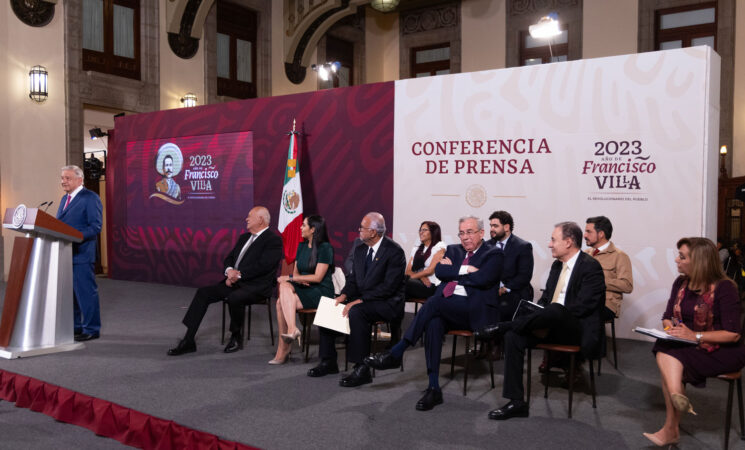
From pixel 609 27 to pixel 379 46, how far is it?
4979 millimetres

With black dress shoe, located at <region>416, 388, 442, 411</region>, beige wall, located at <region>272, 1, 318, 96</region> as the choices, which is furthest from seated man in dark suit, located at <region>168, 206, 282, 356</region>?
beige wall, located at <region>272, 1, 318, 96</region>

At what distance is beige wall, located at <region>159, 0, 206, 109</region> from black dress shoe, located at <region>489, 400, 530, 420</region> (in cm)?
901

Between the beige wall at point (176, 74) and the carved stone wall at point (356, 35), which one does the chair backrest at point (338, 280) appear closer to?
the beige wall at point (176, 74)

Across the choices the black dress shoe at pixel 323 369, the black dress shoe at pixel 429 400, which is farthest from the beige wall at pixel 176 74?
the black dress shoe at pixel 429 400

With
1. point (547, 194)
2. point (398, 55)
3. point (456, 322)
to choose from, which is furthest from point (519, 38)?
point (456, 322)

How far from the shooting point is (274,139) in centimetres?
770

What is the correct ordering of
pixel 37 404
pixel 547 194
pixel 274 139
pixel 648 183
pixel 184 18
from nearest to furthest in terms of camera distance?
pixel 37 404
pixel 648 183
pixel 547 194
pixel 274 139
pixel 184 18

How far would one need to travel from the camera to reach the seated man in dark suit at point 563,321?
326 cm

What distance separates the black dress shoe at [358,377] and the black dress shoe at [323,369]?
0.22 meters

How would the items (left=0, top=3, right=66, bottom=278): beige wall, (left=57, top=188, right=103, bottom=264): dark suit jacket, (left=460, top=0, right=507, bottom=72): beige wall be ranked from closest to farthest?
(left=57, top=188, right=103, bottom=264): dark suit jacket
(left=0, top=3, right=66, bottom=278): beige wall
(left=460, top=0, right=507, bottom=72): beige wall

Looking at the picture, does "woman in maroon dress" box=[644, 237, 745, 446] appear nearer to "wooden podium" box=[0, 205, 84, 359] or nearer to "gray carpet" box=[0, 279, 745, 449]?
"gray carpet" box=[0, 279, 745, 449]

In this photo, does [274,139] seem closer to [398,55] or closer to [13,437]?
[13,437]

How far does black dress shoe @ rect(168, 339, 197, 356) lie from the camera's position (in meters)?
4.60

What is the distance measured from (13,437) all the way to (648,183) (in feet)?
15.9
